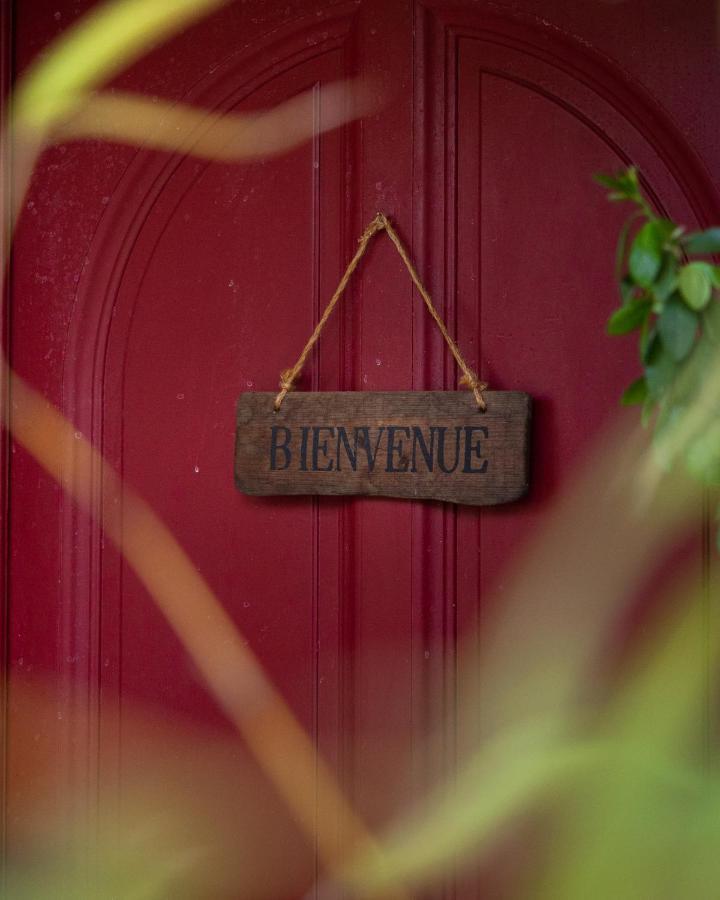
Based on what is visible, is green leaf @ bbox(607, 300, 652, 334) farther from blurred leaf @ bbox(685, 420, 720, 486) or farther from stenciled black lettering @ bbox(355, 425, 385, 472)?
stenciled black lettering @ bbox(355, 425, 385, 472)

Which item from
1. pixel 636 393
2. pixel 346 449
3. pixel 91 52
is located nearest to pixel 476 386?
pixel 346 449

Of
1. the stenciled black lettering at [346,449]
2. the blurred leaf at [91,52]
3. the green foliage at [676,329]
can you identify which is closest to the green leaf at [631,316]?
the green foliage at [676,329]

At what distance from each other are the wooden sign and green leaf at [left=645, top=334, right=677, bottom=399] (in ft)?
1.36

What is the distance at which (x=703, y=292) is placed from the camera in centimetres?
80

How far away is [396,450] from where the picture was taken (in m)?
1.28

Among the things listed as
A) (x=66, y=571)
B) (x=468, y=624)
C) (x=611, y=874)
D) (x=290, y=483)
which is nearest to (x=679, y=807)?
(x=611, y=874)

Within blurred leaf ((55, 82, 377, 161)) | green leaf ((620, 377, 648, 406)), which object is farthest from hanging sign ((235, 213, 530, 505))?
green leaf ((620, 377, 648, 406))

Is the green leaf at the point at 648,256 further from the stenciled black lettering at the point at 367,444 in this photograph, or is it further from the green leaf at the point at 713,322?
the stenciled black lettering at the point at 367,444

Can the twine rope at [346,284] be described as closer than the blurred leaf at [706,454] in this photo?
No

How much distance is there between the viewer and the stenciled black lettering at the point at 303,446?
→ 131 centimetres

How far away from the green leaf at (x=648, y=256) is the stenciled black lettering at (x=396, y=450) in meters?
0.52

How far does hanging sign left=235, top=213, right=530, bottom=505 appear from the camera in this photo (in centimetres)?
125

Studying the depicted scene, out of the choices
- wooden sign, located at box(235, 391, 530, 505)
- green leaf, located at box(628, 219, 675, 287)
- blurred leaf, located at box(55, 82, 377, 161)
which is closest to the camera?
green leaf, located at box(628, 219, 675, 287)

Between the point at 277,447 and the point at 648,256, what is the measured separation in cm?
66
